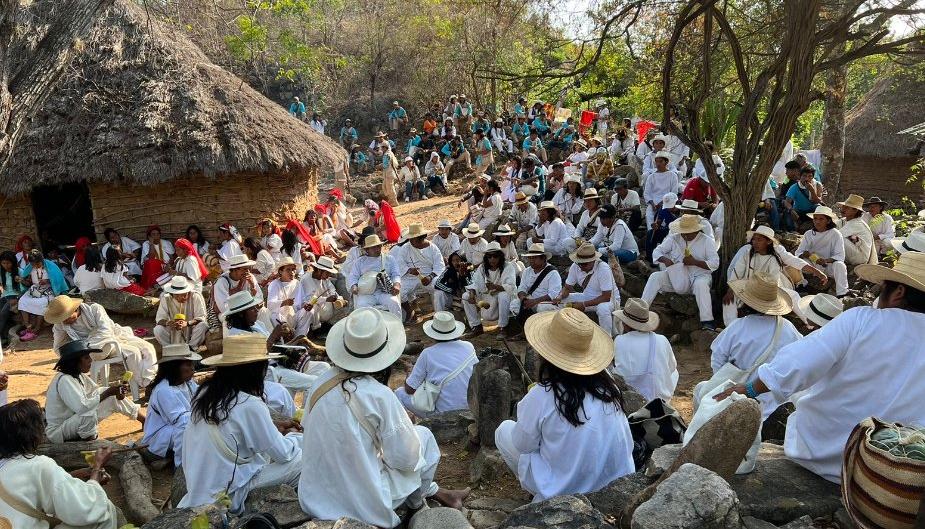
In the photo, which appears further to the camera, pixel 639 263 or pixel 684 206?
pixel 639 263

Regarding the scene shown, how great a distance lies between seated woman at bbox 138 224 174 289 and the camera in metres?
11.5

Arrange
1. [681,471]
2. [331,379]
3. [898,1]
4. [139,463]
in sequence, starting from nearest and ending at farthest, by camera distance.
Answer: [681,471], [331,379], [139,463], [898,1]

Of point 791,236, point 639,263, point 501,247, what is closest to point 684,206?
point 639,263

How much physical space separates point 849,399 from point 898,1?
6346mm

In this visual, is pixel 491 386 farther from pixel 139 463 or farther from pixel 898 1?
pixel 898 1

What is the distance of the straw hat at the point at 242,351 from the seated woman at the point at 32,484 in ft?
3.39

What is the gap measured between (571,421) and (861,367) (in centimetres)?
149

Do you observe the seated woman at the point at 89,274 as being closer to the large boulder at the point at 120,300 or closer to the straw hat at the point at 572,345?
the large boulder at the point at 120,300

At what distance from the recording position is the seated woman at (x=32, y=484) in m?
3.64

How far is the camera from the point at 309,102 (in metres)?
27.0

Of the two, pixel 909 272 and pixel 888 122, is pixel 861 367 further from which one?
pixel 888 122

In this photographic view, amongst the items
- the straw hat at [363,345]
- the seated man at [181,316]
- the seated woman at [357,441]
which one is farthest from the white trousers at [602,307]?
the seated woman at [357,441]

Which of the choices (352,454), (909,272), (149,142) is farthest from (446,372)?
(149,142)

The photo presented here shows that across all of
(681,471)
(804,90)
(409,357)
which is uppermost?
(804,90)
